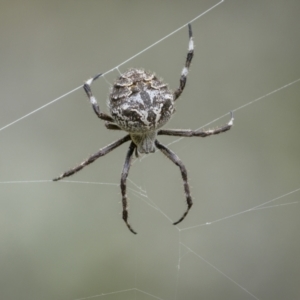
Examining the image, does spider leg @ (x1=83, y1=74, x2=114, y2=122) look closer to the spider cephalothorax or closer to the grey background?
the spider cephalothorax

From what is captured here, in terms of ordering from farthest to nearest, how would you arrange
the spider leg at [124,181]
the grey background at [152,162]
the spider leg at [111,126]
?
the grey background at [152,162] < the spider leg at [124,181] < the spider leg at [111,126]

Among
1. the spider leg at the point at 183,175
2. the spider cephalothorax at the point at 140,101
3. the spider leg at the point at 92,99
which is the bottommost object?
the spider leg at the point at 183,175

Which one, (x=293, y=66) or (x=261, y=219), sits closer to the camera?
(x=261, y=219)

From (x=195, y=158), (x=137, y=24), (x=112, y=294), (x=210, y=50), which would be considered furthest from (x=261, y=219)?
(x=137, y=24)

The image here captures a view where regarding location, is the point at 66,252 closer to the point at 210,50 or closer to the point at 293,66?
the point at 210,50

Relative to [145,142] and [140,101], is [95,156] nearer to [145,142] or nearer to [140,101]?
[145,142]

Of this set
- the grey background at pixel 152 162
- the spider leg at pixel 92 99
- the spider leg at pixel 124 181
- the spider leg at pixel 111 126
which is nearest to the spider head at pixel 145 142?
the spider leg at pixel 124 181

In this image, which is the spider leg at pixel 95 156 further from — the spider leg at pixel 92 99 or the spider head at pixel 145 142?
the spider leg at pixel 92 99
